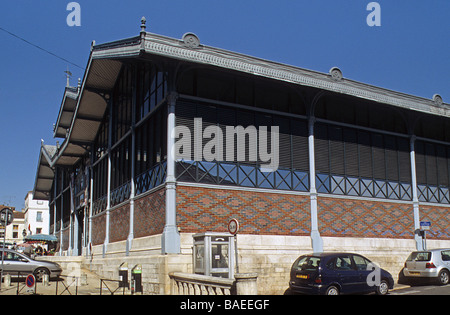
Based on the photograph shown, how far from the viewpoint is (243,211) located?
19.0 meters

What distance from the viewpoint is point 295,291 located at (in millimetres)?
15641

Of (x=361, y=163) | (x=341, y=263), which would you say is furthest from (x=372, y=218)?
(x=341, y=263)

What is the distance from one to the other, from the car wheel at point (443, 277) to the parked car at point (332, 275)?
445cm

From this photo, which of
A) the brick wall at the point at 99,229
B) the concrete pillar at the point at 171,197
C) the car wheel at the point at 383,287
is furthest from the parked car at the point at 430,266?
the brick wall at the point at 99,229

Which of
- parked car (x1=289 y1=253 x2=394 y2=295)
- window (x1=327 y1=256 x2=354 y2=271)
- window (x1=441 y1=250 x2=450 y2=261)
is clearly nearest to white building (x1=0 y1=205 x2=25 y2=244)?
window (x1=441 y1=250 x2=450 y2=261)

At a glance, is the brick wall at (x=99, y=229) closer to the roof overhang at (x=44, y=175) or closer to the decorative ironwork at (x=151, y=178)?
the decorative ironwork at (x=151, y=178)

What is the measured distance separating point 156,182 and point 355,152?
9.60 meters

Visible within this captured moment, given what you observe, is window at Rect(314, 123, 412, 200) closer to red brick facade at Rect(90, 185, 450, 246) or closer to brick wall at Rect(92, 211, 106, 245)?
red brick facade at Rect(90, 185, 450, 246)

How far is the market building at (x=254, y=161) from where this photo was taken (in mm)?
18062

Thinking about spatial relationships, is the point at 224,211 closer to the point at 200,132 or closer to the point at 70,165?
the point at 200,132

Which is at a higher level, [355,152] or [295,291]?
[355,152]

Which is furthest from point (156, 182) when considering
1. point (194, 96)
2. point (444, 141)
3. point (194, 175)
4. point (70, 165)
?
point (70, 165)

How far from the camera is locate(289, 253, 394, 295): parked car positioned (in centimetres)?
1491

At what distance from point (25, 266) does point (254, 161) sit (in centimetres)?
1164
